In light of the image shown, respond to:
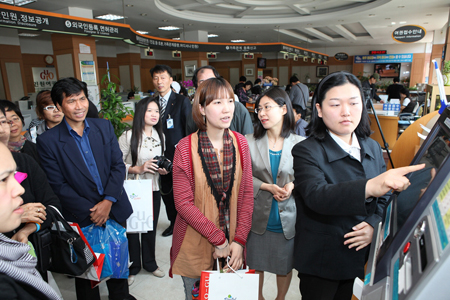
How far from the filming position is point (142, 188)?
2.12 m

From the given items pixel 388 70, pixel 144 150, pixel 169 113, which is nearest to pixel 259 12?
pixel 169 113

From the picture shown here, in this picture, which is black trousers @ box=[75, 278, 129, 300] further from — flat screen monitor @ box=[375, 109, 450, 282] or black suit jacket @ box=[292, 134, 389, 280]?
flat screen monitor @ box=[375, 109, 450, 282]

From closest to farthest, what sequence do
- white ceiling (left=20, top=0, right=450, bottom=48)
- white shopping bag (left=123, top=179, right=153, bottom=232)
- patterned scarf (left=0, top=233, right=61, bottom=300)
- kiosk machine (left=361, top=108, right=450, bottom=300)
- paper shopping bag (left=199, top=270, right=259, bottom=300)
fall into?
kiosk machine (left=361, top=108, right=450, bottom=300)
patterned scarf (left=0, top=233, right=61, bottom=300)
paper shopping bag (left=199, top=270, right=259, bottom=300)
white shopping bag (left=123, top=179, right=153, bottom=232)
white ceiling (left=20, top=0, right=450, bottom=48)

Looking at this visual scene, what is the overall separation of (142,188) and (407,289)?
1.87 meters

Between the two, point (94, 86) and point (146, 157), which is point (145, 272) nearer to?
point (146, 157)

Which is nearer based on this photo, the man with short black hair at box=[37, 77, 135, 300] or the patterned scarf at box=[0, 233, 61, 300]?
the patterned scarf at box=[0, 233, 61, 300]

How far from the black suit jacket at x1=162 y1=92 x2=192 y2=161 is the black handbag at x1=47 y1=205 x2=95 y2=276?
4.09ft

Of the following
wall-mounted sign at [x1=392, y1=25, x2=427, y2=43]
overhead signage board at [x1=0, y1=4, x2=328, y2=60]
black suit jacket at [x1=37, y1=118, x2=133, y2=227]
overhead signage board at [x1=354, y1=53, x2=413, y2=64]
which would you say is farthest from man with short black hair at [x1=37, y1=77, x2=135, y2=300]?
overhead signage board at [x1=354, y1=53, x2=413, y2=64]

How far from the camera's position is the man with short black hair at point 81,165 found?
68.1 inches

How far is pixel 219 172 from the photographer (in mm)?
1457

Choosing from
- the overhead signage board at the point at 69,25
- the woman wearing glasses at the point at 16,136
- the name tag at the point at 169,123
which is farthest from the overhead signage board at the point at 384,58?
the woman wearing glasses at the point at 16,136

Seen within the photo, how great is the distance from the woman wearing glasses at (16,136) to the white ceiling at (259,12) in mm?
5931

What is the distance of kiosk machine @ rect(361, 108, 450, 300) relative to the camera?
1.46ft

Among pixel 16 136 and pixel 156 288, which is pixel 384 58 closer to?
pixel 156 288
